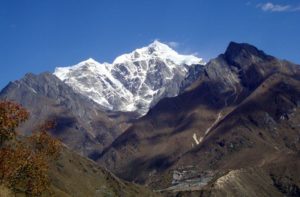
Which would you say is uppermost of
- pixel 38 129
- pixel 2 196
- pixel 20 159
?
pixel 38 129

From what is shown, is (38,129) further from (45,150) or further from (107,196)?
(107,196)

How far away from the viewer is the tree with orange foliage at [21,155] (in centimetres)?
4827

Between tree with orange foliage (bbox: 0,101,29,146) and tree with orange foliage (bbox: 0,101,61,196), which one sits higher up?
tree with orange foliage (bbox: 0,101,29,146)

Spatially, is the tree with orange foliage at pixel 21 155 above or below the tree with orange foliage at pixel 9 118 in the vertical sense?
below

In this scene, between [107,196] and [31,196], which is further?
[107,196]

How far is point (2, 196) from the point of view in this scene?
48.1 m

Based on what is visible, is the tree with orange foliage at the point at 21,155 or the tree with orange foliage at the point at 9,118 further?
the tree with orange foliage at the point at 9,118

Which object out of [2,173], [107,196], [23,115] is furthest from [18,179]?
[107,196]

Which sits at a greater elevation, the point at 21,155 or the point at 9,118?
the point at 9,118

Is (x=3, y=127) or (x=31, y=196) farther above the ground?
(x=3, y=127)

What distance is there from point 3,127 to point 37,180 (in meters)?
5.25

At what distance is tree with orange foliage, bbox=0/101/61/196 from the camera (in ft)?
158

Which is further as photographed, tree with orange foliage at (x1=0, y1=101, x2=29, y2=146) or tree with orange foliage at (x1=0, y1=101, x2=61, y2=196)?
tree with orange foliage at (x1=0, y1=101, x2=29, y2=146)

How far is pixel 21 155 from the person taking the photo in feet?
162
